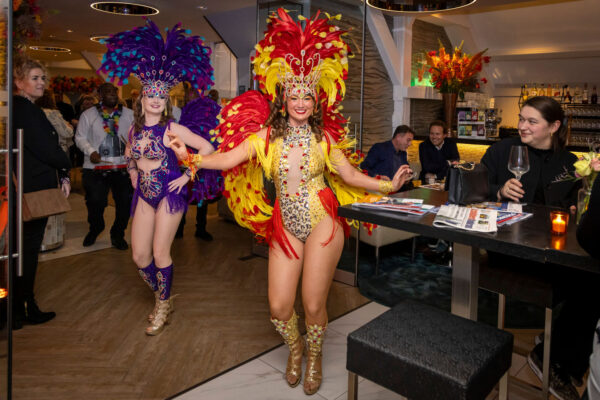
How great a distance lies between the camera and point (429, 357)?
157cm

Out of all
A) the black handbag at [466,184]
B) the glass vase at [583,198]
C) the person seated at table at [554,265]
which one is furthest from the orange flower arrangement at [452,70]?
the glass vase at [583,198]

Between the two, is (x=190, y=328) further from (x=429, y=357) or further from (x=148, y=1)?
(x=148, y=1)

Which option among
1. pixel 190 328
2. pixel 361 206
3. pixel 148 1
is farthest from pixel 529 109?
pixel 148 1

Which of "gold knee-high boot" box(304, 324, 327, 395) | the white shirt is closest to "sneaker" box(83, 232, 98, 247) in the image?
the white shirt

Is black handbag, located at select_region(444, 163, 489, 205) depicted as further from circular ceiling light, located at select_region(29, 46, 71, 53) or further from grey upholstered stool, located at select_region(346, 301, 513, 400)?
circular ceiling light, located at select_region(29, 46, 71, 53)

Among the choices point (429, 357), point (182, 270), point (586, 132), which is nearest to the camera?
point (429, 357)

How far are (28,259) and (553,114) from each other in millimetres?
3302

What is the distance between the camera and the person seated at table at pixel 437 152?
569 cm

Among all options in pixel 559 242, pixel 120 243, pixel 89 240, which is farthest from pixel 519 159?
pixel 89 240

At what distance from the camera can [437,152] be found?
18.9 ft

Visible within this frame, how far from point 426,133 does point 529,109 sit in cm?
434

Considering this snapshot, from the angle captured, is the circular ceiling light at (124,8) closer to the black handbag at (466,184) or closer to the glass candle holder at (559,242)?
the black handbag at (466,184)

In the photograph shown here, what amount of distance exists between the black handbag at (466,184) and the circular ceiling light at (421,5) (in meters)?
1.68

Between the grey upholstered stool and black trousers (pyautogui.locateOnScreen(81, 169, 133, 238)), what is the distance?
385cm
